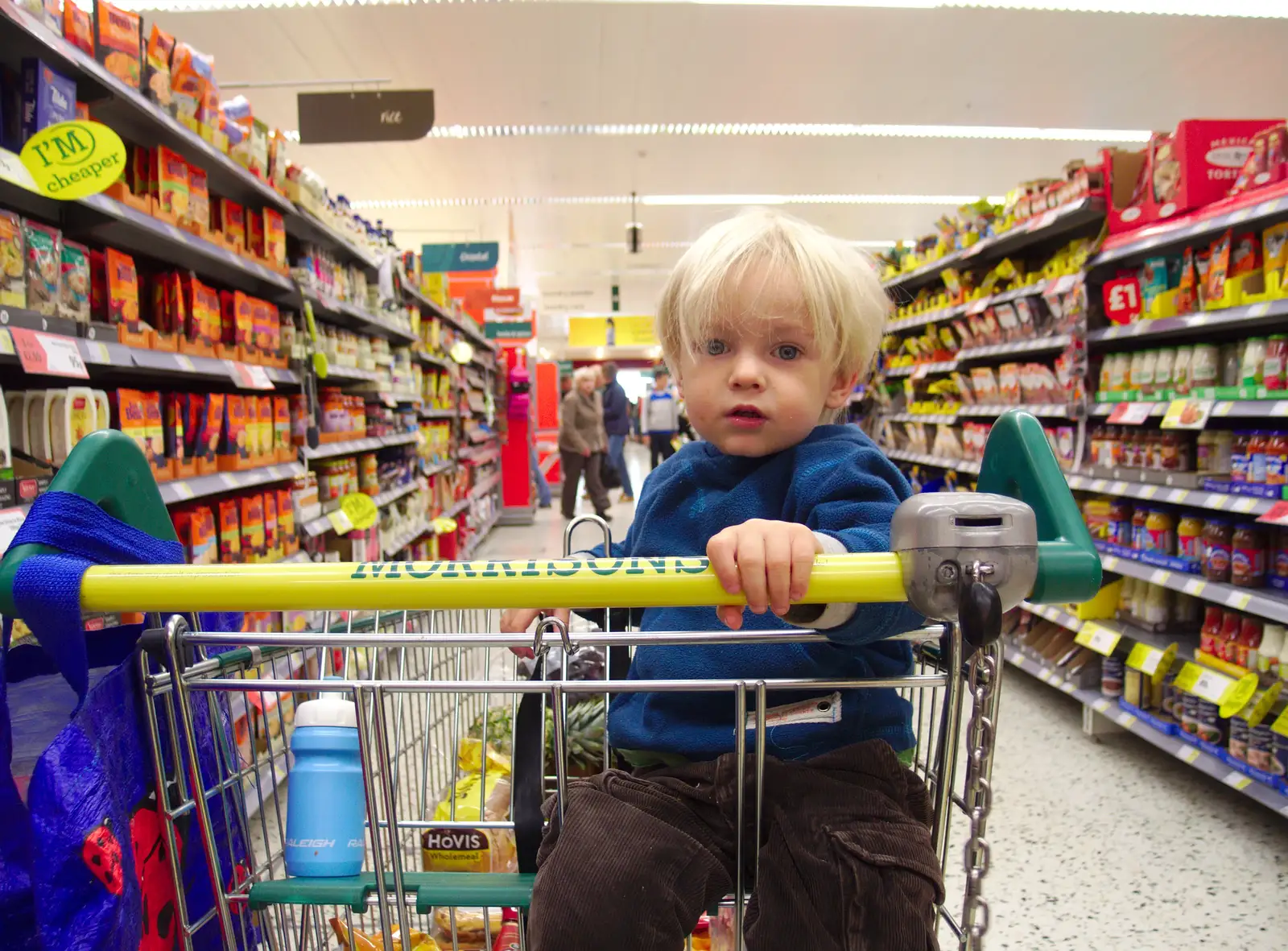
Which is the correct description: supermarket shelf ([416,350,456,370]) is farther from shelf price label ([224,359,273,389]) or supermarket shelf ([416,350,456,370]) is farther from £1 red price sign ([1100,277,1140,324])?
£1 red price sign ([1100,277,1140,324])

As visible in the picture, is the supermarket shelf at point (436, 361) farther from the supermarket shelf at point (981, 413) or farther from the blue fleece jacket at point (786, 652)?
the blue fleece jacket at point (786, 652)

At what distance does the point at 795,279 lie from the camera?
1014 mm

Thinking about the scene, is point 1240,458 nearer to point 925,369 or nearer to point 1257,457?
point 1257,457

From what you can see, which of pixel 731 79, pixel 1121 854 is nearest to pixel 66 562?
pixel 1121 854

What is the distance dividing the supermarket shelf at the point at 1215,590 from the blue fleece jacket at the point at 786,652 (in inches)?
63.4

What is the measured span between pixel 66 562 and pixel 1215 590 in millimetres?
2878

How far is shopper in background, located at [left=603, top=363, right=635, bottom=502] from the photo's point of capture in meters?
10.6

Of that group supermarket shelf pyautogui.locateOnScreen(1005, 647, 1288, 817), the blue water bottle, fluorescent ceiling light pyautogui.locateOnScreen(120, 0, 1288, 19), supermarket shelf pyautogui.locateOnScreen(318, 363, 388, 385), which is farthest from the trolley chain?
fluorescent ceiling light pyautogui.locateOnScreen(120, 0, 1288, 19)

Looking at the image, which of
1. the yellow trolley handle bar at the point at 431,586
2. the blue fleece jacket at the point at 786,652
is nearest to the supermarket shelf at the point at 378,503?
the blue fleece jacket at the point at 786,652

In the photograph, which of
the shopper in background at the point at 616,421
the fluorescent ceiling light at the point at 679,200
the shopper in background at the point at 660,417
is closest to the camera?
the shopper in background at the point at 616,421

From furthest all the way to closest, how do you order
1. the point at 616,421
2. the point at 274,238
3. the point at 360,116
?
1. the point at 616,421
2. the point at 360,116
3. the point at 274,238

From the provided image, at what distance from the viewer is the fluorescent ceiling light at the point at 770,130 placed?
8570 mm

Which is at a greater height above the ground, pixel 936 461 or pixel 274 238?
pixel 274 238

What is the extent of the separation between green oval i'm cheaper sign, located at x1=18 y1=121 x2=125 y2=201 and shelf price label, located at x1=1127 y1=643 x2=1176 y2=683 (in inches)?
126
